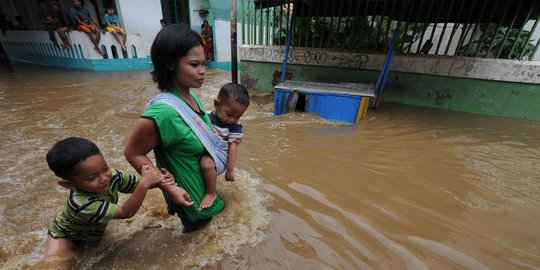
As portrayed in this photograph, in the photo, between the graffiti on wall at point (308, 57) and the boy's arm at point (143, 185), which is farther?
the graffiti on wall at point (308, 57)

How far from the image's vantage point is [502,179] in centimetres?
280

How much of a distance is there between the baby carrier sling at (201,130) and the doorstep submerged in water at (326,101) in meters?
3.34

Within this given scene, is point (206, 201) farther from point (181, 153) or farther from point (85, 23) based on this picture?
point (85, 23)

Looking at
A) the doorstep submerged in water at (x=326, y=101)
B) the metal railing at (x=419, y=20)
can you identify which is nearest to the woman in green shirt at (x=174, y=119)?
the doorstep submerged in water at (x=326, y=101)

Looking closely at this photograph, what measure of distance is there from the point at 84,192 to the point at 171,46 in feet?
3.32

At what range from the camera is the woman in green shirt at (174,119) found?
1.28 m

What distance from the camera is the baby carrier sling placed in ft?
4.37

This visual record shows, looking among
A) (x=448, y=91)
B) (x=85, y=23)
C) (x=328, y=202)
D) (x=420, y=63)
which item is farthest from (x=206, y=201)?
(x=85, y=23)

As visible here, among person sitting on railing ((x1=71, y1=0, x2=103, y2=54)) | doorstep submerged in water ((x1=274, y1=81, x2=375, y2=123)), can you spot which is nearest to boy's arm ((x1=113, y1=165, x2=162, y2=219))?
doorstep submerged in water ((x1=274, y1=81, x2=375, y2=123))

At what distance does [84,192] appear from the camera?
1.54 meters

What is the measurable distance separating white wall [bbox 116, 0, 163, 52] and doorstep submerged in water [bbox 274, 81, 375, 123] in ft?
26.4

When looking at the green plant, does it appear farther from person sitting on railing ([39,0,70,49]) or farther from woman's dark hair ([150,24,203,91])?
person sitting on railing ([39,0,70,49])

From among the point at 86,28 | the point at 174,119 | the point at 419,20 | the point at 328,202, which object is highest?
the point at 419,20

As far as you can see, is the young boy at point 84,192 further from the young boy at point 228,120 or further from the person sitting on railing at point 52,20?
the person sitting on railing at point 52,20
